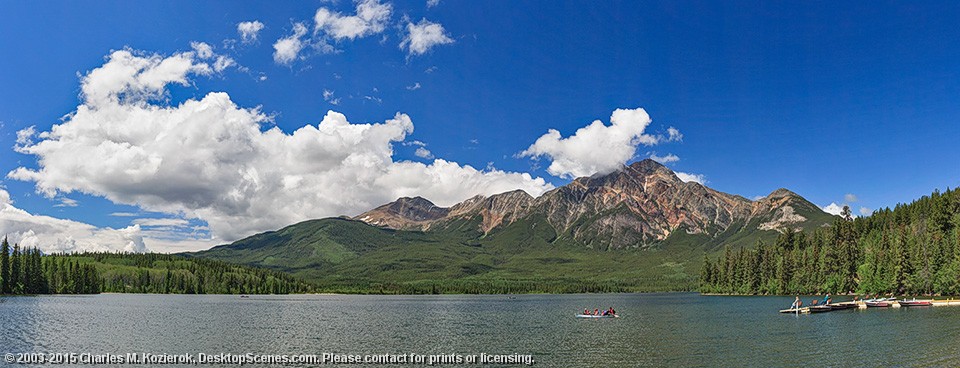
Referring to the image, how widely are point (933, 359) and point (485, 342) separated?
5288 cm

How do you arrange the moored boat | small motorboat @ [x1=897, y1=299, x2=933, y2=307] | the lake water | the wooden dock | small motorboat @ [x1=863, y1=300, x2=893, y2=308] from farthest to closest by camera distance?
small motorboat @ [x1=863, y1=300, x2=893, y2=308] < small motorboat @ [x1=897, y1=299, x2=933, y2=307] < the moored boat < the wooden dock < the lake water

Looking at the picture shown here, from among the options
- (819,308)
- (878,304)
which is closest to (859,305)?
(878,304)

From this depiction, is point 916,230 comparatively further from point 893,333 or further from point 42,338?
point 42,338

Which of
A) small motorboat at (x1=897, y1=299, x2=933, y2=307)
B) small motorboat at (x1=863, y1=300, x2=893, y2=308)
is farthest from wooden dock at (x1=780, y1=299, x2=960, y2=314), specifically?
small motorboat at (x1=897, y1=299, x2=933, y2=307)

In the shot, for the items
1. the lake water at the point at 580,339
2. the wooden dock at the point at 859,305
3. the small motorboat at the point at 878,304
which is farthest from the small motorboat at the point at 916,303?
the lake water at the point at 580,339

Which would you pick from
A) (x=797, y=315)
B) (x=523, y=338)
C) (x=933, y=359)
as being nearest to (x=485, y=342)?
(x=523, y=338)

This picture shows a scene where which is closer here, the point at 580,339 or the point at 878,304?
the point at 580,339

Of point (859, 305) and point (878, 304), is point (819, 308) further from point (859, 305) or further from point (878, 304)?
point (878, 304)

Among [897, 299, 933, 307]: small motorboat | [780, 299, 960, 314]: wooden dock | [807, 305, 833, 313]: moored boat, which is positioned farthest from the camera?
[897, 299, 933, 307]: small motorboat

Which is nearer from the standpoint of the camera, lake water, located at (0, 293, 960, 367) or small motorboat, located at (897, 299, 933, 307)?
lake water, located at (0, 293, 960, 367)

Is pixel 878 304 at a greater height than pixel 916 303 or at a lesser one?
lesser

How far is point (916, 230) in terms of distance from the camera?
198 meters

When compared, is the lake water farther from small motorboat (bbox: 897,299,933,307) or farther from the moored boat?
small motorboat (bbox: 897,299,933,307)

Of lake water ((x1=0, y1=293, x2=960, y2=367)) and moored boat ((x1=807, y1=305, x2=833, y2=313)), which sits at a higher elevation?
lake water ((x1=0, y1=293, x2=960, y2=367))
